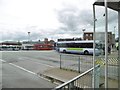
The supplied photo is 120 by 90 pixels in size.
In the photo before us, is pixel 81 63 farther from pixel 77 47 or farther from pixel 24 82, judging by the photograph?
pixel 77 47

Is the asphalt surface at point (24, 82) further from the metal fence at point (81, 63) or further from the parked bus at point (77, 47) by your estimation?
the parked bus at point (77, 47)

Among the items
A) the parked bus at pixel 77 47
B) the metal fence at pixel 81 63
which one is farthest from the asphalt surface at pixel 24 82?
the parked bus at pixel 77 47

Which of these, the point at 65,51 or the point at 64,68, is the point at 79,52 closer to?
the point at 65,51

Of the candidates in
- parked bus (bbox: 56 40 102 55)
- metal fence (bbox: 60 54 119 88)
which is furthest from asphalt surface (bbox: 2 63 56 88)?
parked bus (bbox: 56 40 102 55)

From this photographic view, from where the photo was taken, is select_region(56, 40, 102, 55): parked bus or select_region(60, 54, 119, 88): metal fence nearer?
select_region(60, 54, 119, 88): metal fence

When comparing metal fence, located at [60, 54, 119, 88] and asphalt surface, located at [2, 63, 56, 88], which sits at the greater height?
metal fence, located at [60, 54, 119, 88]

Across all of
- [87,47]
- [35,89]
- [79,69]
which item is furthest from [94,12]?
[87,47]

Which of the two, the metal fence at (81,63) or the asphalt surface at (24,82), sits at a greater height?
the metal fence at (81,63)

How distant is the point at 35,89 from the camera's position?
9977 mm

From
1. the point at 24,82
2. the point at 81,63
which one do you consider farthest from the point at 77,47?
the point at 24,82

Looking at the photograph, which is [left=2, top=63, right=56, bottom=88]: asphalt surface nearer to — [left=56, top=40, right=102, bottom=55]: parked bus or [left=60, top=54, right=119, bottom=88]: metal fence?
[left=60, top=54, right=119, bottom=88]: metal fence

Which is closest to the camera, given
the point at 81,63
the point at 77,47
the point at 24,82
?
the point at 24,82

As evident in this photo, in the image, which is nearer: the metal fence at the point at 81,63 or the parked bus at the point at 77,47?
the metal fence at the point at 81,63

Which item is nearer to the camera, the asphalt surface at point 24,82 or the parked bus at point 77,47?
the asphalt surface at point 24,82
